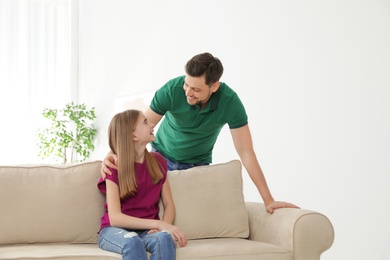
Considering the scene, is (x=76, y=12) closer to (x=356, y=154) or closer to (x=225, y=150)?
(x=225, y=150)

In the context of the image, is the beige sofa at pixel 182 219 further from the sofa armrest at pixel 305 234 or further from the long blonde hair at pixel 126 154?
the long blonde hair at pixel 126 154

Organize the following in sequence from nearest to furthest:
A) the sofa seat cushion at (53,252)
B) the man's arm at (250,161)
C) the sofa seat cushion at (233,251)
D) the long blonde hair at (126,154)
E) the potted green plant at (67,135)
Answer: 1. the sofa seat cushion at (53,252)
2. the sofa seat cushion at (233,251)
3. the long blonde hair at (126,154)
4. the man's arm at (250,161)
5. the potted green plant at (67,135)

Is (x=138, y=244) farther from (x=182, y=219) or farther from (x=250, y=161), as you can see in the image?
(x=250, y=161)

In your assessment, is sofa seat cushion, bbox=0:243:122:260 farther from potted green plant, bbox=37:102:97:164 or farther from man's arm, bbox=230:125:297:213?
potted green plant, bbox=37:102:97:164

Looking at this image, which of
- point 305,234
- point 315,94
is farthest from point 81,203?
point 315,94

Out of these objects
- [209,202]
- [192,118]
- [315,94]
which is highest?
[315,94]

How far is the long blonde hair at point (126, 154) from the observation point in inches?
95.3

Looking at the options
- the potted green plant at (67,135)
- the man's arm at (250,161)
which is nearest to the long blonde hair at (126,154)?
the man's arm at (250,161)

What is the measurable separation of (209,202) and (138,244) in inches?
22.4

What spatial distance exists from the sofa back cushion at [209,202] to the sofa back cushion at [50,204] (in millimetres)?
364

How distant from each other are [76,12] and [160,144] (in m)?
3.80

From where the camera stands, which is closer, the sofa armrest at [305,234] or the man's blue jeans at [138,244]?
the man's blue jeans at [138,244]

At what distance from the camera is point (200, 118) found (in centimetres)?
271

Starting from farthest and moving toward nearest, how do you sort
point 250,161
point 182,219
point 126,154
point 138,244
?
point 250,161 → point 182,219 → point 126,154 → point 138,244
